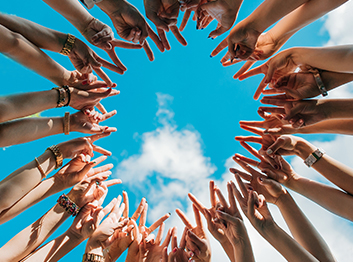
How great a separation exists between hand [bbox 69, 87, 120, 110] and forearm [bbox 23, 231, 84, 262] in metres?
3.84

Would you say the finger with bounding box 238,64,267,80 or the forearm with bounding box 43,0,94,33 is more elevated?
the finger with bounding box 238,64,267,80

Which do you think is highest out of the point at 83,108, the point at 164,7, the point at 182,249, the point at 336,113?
the point at 164,7

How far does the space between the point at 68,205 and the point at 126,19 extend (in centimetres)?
561

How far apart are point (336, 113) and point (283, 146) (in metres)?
1.82

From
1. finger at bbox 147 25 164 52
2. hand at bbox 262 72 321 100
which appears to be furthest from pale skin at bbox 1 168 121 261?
hand at bbox 262 72 321 100

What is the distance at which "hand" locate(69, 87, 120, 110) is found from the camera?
628 cm

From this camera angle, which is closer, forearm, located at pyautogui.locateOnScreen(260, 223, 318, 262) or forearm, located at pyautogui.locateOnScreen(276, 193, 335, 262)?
forearm, located at pyautogui.locateOnScreen(260, 223, 318, 262)

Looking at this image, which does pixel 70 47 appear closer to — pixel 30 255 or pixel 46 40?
pixel 46 40

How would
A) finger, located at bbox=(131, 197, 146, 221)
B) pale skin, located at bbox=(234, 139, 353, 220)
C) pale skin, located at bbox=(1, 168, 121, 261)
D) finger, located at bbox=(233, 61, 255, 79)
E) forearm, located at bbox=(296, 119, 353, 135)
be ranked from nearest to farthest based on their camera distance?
pale skin, located at bbox=(1, 168, 121, 261) < pale skin, located at bbox=(234, 139, 353, 220) < forearm, located at bbox=(296, 119, 353, 135) < finger, located at bbox=(233, 61, 255, 79) < finger, located at bbox=(131, 197, 146, 221)

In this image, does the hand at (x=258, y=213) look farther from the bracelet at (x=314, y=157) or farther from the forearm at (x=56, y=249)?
the forearm at (x=56, y=249)

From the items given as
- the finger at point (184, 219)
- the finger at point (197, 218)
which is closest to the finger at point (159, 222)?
the finger at point (184, 219)

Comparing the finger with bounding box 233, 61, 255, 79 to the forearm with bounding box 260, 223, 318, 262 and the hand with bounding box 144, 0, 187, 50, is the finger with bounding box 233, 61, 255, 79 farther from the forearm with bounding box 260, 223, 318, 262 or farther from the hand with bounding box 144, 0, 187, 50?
the forearm with bounding box 260, 223, 318, 262

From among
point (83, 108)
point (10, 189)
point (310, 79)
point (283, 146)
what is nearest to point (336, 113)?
point (310, 79)

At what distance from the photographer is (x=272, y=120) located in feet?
25.2
